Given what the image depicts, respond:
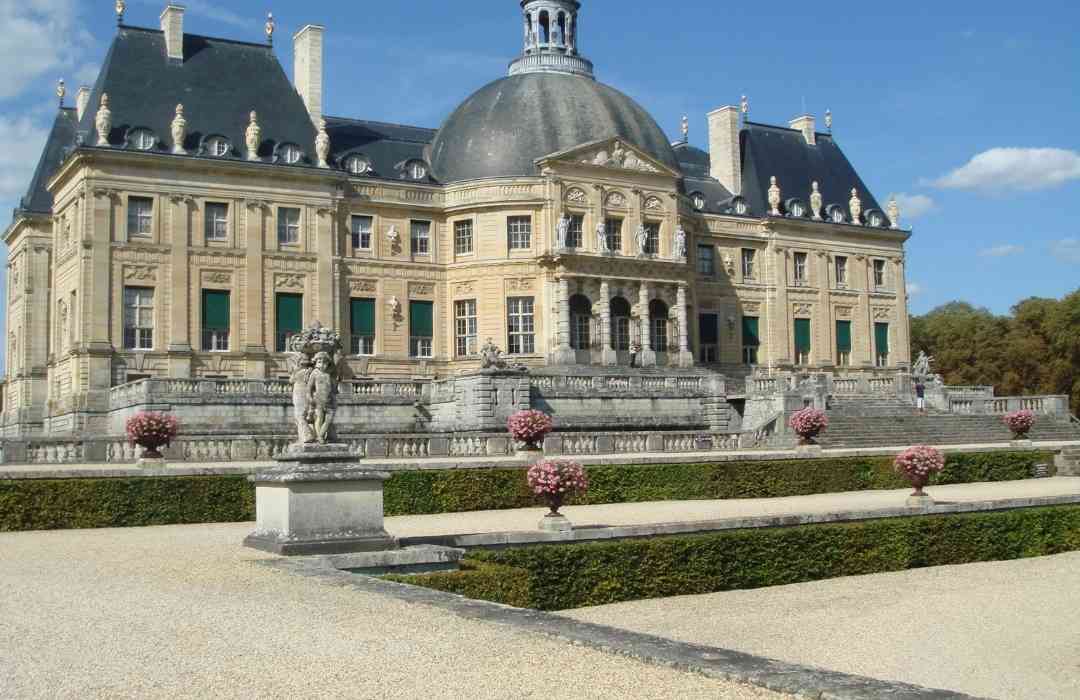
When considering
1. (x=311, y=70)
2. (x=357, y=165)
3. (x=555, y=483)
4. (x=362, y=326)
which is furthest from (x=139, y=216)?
(x=555, y=483)

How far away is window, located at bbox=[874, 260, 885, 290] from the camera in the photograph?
6062cm

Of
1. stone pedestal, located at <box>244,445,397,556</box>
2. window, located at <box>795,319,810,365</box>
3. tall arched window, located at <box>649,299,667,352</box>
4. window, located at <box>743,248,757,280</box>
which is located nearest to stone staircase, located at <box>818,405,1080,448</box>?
tall arched window, located at <box>649,299,667,352</box>

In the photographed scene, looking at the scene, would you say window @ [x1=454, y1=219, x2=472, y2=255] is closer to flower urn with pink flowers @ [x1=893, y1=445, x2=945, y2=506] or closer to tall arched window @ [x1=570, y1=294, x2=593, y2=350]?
tall arched window @ [x1=570, y1=294, x2=593, y2=350]

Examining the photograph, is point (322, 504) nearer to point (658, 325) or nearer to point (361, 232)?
point (361, 232)

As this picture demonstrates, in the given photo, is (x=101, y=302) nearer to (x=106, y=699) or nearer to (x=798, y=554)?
(x=798, y=554)

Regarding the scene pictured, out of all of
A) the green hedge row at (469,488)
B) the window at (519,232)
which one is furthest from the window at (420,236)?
the green hedge row at (469,488)

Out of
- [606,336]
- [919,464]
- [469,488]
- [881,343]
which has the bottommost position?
[469,488]

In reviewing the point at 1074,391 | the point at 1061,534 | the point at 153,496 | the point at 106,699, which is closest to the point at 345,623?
the point at 106,699

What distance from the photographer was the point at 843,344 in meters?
58.7

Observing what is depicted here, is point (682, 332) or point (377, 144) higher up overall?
point (377, 144)

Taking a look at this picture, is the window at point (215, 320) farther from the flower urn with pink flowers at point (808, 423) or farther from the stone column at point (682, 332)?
the flower urn with pink flowers at point (808, 423)

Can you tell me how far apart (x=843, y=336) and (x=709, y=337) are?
318 inches

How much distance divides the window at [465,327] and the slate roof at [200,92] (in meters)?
8.35

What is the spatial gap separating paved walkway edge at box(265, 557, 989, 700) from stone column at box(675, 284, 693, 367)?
128 ft
